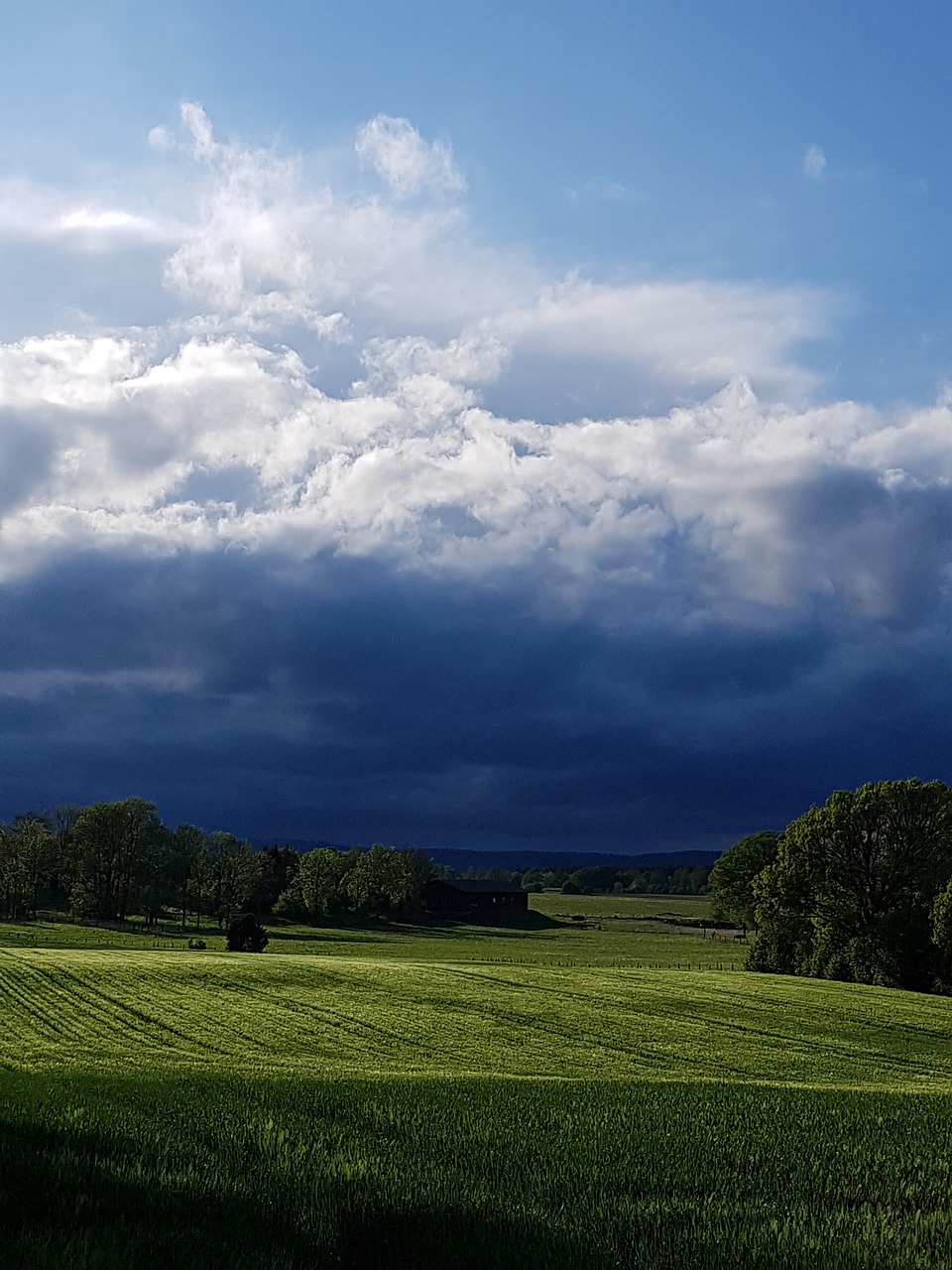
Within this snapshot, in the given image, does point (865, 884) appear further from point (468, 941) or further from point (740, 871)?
point (468, 941)

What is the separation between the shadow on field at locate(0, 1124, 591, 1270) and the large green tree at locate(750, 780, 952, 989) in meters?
64.7

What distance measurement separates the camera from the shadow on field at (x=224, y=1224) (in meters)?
7.29

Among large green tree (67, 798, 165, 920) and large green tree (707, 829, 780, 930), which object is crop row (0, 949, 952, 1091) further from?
large green tree (67, 798, 165, 920)

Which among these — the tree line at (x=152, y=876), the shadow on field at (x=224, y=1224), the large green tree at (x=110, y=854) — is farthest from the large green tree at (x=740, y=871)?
the shadow on field at (x=224, y=1224)

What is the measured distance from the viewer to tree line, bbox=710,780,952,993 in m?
65.8

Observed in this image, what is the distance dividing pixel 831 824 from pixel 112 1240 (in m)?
70.2

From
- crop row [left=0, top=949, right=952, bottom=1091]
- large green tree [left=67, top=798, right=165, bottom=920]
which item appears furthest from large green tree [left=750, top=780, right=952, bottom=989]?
large green tree [left=67, top=798, right=165, bottom=920]

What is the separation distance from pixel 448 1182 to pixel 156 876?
420 feet

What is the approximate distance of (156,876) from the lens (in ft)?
422

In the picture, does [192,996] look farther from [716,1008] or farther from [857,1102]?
[857,1102]

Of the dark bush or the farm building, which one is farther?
the farm building

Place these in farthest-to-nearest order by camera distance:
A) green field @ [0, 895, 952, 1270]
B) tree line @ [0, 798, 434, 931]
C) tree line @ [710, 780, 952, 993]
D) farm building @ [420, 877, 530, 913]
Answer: farm building @ [420, 877, 530, 913]
tree line @ [0, 798, 434, 931]
tree line @ [710, 780, 952, 993]
green field @ [0, 895, 952, 1270]

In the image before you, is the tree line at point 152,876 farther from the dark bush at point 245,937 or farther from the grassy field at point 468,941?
the dark bush at point 245,937

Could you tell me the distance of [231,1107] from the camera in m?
14.1
